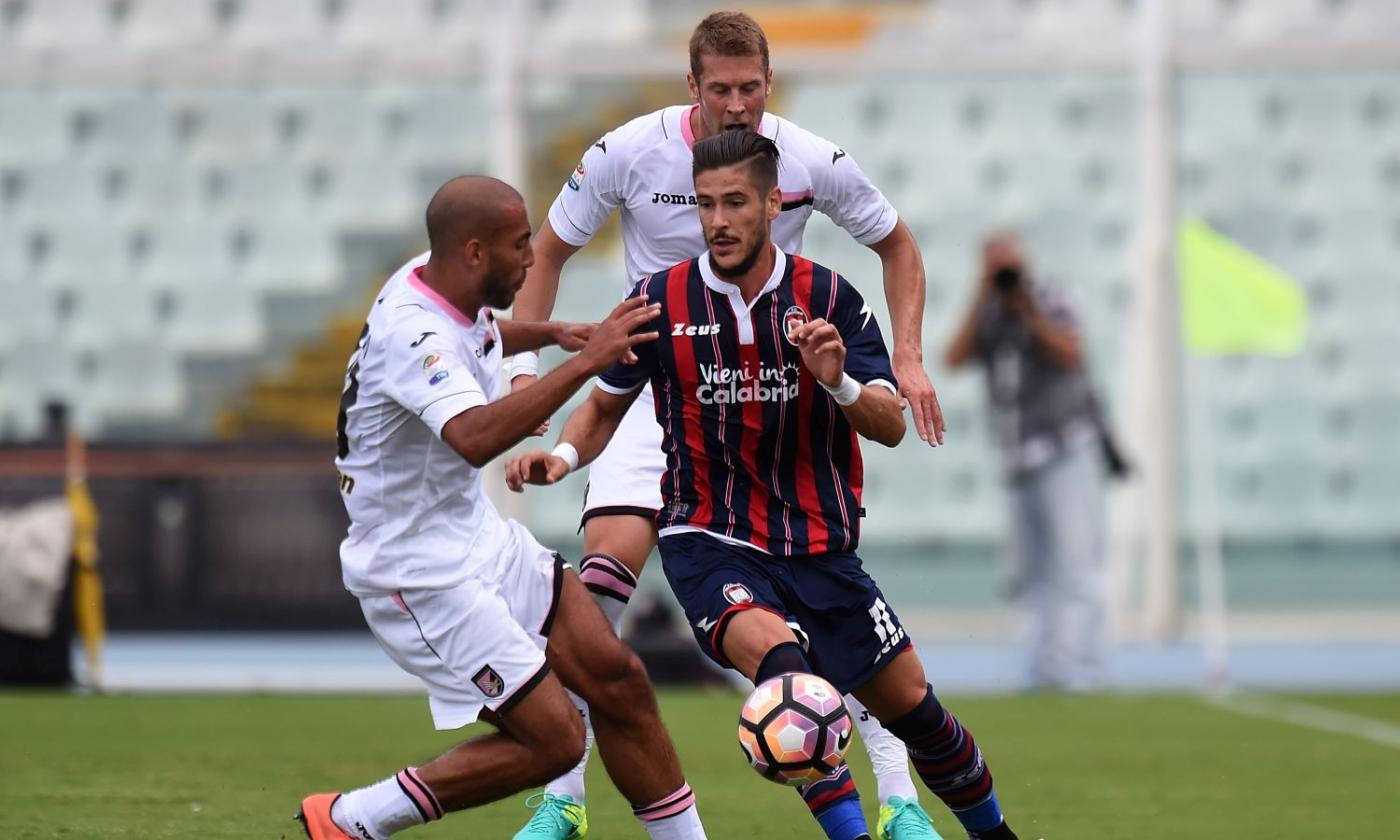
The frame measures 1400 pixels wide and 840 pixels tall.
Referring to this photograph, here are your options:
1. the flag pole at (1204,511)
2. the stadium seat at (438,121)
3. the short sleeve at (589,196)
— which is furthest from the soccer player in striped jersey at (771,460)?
the stadium seat at (438,121)

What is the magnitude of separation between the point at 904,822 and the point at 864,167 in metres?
10.6

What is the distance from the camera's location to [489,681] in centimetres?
475

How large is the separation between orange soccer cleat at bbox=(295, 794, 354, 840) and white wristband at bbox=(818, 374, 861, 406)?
1.52m

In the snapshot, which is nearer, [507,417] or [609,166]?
[507,417]

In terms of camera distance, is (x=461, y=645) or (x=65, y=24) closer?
(x=461, y=645)

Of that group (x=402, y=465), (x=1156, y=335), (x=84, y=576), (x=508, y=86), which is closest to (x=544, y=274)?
(x=402, y=465)

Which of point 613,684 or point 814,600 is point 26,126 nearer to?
point 613,684

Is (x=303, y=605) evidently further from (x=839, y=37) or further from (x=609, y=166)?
(x=609, y=166)

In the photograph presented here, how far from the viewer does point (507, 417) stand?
4527 mm

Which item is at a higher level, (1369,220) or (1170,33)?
(1170,33)

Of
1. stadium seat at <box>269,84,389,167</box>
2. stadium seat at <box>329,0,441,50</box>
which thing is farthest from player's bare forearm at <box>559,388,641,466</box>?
stadium seat at <box>269,84,389,167</box>

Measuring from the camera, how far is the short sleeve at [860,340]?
511cm

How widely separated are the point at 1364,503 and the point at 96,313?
9.74 meters

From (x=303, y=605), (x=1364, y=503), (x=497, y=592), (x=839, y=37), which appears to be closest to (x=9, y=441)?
(x=303, y=605)
